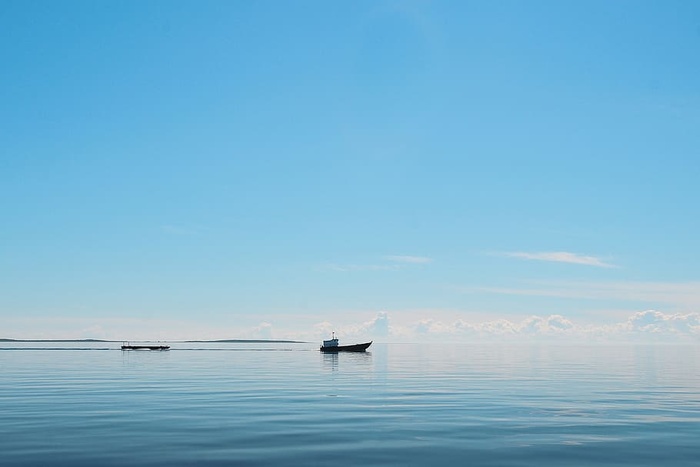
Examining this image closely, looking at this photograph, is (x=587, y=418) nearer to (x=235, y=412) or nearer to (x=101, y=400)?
(x=235, y=412)

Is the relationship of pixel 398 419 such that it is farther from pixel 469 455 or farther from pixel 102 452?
pixel 102 452

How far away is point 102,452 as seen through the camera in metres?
27.5

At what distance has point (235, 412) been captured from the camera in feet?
141

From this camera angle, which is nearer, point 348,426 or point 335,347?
point 348,426

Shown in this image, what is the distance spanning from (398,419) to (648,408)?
20438mm

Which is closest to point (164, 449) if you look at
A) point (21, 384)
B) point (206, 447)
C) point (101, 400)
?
point (206, 447)

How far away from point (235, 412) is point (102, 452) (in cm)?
1595

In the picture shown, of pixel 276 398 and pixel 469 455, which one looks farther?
pixel 276 398

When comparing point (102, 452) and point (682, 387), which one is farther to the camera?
point (682, 387)

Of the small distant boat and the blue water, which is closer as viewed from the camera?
the blue water

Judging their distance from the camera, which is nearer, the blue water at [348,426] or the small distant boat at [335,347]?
the blue water at [348,426]

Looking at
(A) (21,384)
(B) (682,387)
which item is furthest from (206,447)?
(B) (682,387)

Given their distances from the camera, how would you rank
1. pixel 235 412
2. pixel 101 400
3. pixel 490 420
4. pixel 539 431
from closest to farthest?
1. pixel 539 431
2. pixel 490 420
3. pixel 235 412
4. pixel 101 400

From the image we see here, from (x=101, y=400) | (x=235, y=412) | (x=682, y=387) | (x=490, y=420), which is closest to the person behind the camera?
(x=490, y=420)
